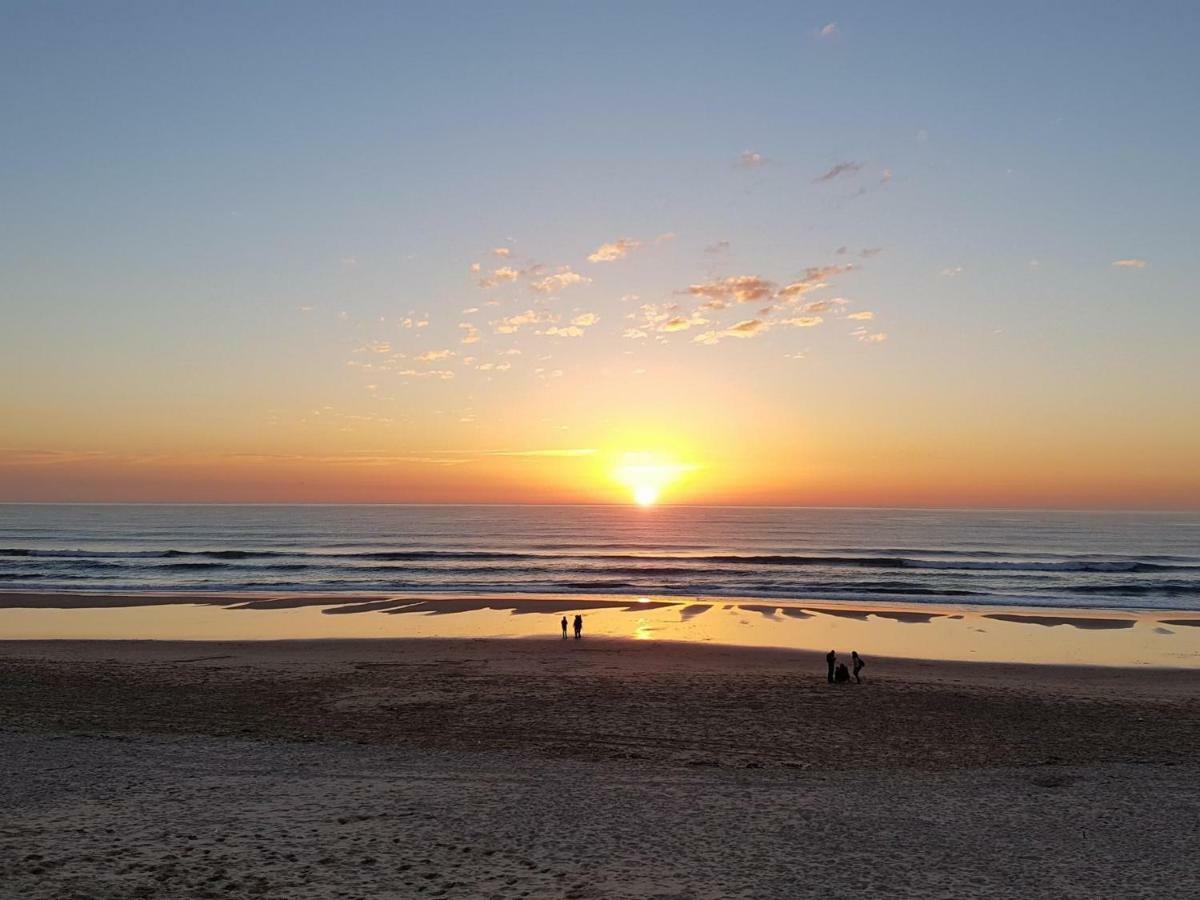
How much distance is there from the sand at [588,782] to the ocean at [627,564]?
28682mm

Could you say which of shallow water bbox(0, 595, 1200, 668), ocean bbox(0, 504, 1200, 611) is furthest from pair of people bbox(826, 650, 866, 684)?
ocean bbox(0, 504, 1200, 611)

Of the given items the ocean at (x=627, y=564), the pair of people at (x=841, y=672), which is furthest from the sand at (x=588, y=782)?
the ocean at (x=627, y=564)

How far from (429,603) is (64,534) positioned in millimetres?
90497

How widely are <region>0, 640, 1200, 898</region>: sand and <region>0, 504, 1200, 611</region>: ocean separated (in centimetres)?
2868

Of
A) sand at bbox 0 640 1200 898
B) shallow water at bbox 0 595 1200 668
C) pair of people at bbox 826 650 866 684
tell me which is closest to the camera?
sand at bbox 0 640 1200 898

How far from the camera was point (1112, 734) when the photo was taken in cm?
1919

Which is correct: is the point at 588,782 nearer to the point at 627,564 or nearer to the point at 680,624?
the point at 680,624

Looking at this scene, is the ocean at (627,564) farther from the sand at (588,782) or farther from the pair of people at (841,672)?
the sand at (588,782)

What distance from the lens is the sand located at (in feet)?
34.6

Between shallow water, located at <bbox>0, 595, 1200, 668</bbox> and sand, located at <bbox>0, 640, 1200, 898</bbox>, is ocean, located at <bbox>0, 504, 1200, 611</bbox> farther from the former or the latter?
sand, located at <bbox>0, 640, 1200, 898</bbox>

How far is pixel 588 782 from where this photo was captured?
1492cm

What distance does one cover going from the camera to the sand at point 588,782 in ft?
34.6

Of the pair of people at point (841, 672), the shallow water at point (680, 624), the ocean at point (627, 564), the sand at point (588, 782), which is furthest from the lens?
the ocean at point (627, 564)

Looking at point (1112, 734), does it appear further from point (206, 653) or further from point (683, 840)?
point (206, 653)
